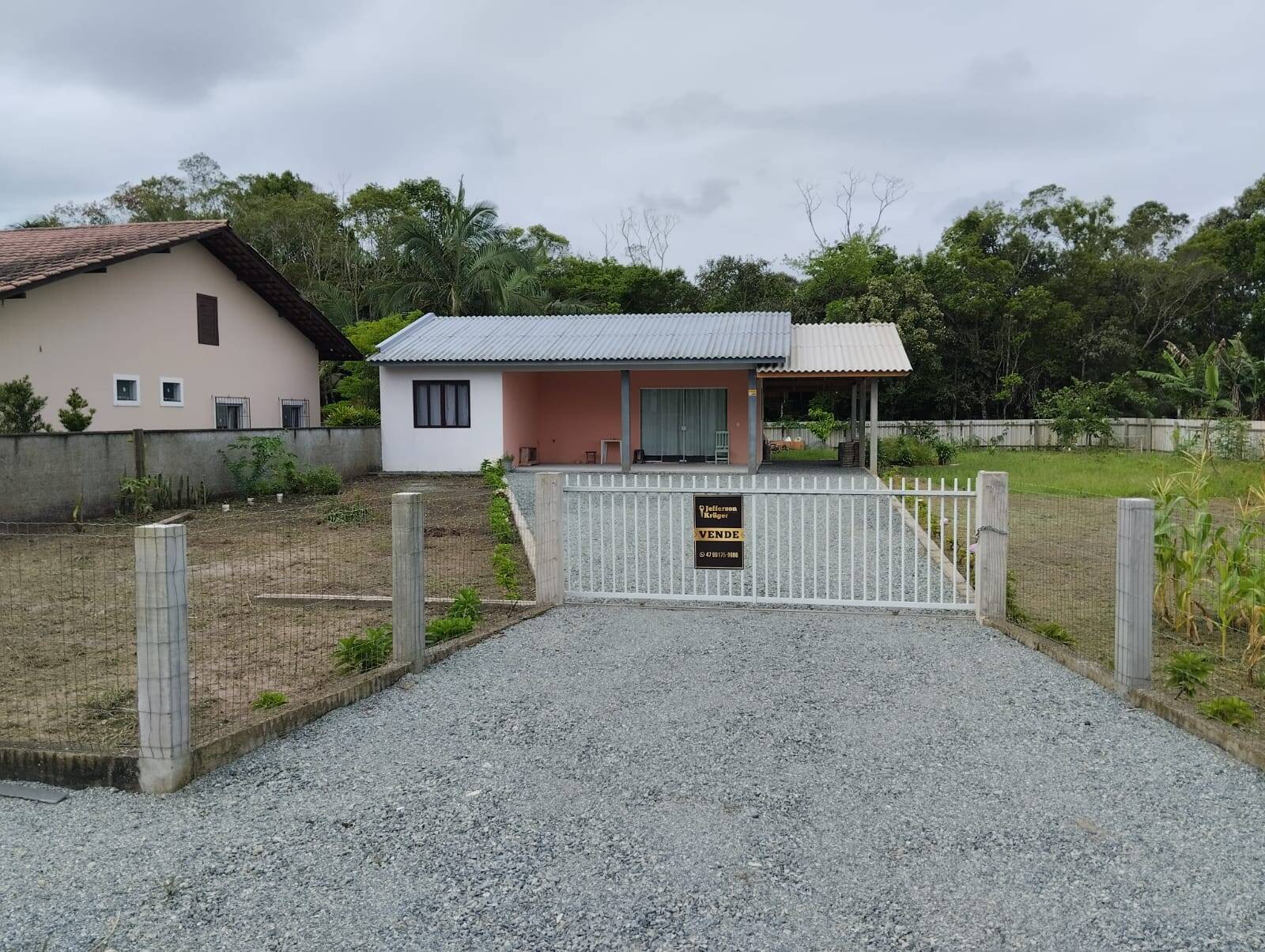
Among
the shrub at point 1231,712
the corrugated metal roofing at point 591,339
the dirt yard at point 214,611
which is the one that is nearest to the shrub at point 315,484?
the dirt yard at point 214,611

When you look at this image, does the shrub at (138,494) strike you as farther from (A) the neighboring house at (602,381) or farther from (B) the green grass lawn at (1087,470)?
(B) the green grass lawn at (1087,470)

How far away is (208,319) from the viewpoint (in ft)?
62.9

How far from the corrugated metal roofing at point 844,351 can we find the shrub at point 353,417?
32.3ft

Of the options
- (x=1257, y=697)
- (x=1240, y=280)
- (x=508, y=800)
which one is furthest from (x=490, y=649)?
(x=1240, y=280)

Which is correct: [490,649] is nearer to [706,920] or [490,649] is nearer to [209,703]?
[209,703]

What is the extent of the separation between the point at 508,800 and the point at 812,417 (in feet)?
90.8

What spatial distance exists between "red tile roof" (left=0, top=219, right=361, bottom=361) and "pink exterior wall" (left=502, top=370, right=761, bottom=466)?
17.9ft

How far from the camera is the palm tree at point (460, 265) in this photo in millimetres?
28906

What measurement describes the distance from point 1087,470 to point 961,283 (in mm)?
15311

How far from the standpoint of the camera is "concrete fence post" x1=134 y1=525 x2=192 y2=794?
148 inches

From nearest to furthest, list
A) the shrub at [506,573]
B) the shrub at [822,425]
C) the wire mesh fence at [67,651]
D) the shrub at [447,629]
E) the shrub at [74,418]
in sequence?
1. the wire mesh fence at [67,651]
2. the shrub at [447,629]
3. the shrub at [506,573]
4. the shrub at [74,418]
5. the shrub at [822,425]

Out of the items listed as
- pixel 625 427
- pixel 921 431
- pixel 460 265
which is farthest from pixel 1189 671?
pixel 460 265

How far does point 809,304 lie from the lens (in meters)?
35.1

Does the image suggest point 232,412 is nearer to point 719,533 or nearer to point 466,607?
point 466,607
